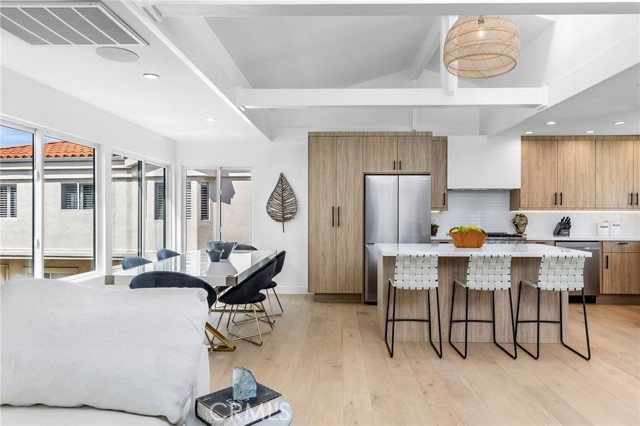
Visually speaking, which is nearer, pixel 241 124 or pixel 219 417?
pixel 219 417

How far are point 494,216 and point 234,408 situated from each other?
223 inches

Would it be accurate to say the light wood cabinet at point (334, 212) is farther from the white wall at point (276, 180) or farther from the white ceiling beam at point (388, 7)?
the white ceiling beam at point (388, 7)

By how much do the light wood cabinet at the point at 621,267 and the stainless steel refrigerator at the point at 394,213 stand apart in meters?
2.45

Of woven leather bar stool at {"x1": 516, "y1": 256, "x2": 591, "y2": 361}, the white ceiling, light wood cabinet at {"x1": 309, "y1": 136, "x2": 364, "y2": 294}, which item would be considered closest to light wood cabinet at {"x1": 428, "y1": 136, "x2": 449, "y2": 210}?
the white ceiling

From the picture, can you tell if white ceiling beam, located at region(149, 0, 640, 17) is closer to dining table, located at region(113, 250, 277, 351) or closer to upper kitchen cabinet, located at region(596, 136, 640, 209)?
dining table, located at region(113, 250, 277, 351)

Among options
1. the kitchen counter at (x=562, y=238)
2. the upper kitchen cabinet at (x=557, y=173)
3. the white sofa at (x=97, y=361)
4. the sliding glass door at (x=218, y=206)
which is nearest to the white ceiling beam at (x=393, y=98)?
the upper kitchen cabinet at (x=557, y=173)

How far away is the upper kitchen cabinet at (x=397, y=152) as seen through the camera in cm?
541

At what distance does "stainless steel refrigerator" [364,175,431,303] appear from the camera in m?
5.33

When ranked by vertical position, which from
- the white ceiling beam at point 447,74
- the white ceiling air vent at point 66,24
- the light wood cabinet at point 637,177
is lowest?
the light wood cabinet at point 637,177

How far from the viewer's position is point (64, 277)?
150 inches

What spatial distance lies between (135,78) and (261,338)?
8.24 feet

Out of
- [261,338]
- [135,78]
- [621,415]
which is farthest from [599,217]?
[135,78]

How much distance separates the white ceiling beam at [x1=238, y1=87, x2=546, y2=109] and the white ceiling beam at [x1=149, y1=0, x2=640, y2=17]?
5.68 feet

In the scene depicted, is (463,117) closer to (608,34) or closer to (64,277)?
(608,34)
